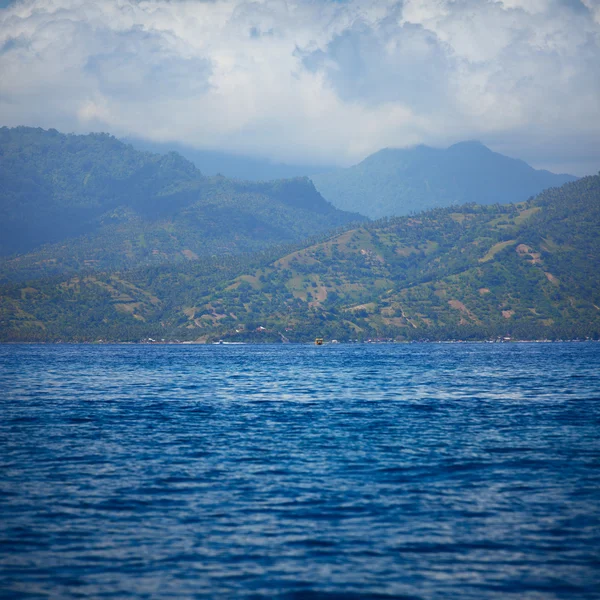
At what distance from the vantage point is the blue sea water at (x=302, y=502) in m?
29.3

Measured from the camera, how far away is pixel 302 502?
131ft

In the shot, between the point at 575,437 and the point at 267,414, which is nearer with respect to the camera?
the point at 575,437

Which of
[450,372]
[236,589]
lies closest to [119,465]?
[236,589]

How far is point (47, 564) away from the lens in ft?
102

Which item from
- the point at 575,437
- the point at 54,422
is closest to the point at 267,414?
the point at 54,422

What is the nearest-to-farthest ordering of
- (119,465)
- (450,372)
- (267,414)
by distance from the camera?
(119,465) < (267,414) < (450,372)

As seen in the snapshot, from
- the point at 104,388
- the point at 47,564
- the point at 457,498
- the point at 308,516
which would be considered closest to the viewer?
the point at 47,564

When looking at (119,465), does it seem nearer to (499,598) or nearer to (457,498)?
(457,498)

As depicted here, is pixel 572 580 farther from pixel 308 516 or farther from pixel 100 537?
pixel 100 537

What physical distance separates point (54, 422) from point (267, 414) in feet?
65.2

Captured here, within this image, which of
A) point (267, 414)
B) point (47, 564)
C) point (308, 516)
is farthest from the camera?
point (267, 414)

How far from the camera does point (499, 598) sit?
1086 inches

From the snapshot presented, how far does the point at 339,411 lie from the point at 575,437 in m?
27.7

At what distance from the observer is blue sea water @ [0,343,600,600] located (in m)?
29.3
